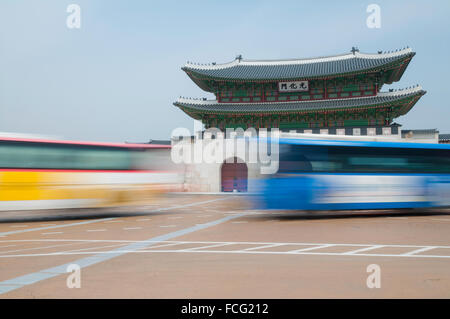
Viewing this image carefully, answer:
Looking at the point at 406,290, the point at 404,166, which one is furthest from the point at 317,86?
the point at 406,290

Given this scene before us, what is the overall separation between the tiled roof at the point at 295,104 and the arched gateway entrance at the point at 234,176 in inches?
178

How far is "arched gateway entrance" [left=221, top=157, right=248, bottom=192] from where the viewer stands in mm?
27656

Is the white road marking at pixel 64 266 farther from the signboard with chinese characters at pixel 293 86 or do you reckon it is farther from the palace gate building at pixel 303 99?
the signboard with chinese characters at pixel 293 86

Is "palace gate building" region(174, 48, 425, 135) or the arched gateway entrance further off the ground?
"palace gate building" region(174, 48, 425, 135)

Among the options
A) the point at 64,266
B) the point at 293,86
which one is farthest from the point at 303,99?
the point at 64,266

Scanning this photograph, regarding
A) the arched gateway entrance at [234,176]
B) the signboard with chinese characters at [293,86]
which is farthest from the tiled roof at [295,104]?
the arched gateway entrance at [234,176]

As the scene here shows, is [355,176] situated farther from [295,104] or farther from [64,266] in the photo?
[295,104]

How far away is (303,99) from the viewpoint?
90.6 feet

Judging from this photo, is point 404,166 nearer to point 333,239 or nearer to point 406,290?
point 333,239

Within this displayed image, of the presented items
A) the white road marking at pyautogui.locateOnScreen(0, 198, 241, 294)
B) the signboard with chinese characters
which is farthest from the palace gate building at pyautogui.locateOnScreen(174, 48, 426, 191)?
the white road marking at pyautogui.locateOnScreen(0, 198, 241, 294)

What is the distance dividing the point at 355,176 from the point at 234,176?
697 inches

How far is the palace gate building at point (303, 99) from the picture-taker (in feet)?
81.0

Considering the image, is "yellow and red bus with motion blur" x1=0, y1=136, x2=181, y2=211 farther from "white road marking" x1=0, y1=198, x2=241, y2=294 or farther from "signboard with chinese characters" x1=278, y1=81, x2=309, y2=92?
"signboard with chinese characters" x1=278, y1=81, x2=309, y2=92

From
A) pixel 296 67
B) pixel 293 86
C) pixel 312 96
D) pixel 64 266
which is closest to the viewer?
pixel 64 266
